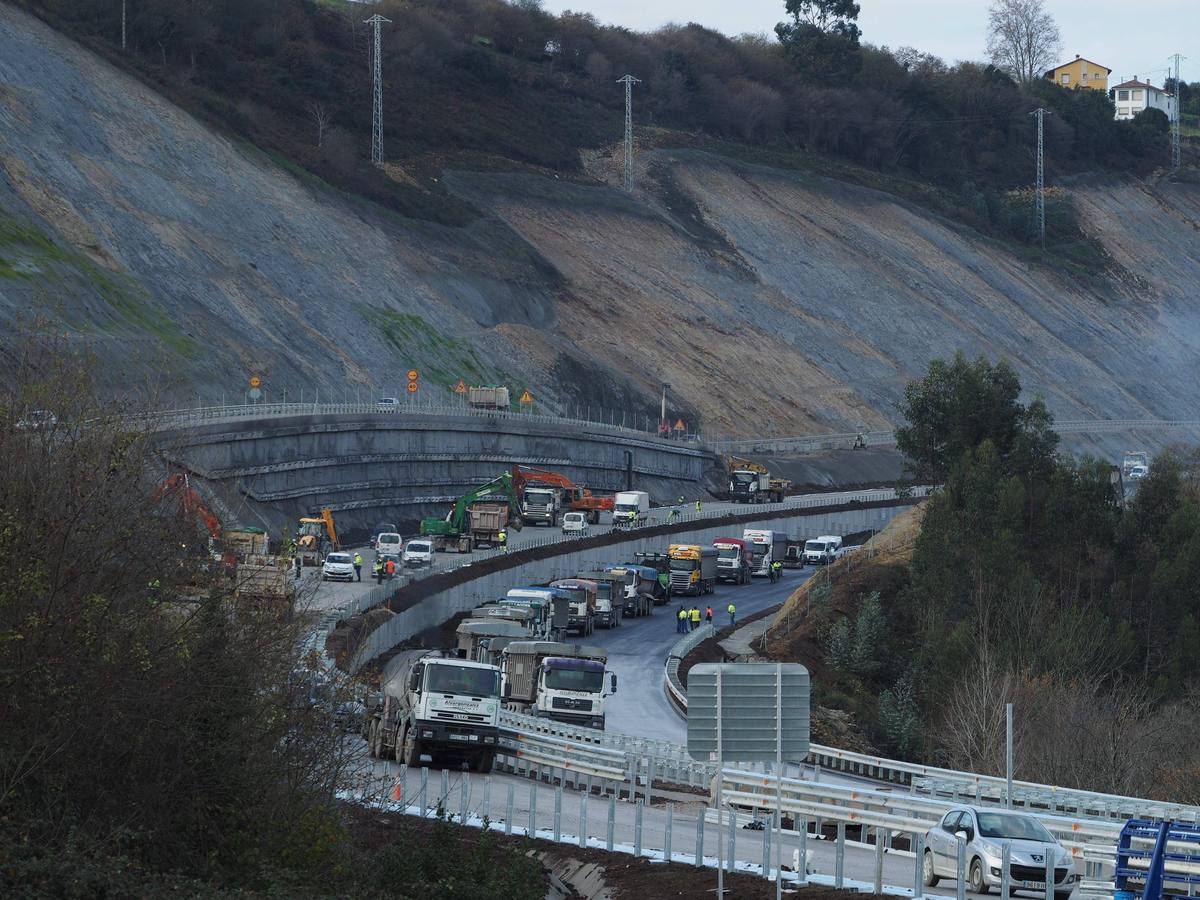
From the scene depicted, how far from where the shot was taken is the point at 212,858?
Result: 2147 centimetres

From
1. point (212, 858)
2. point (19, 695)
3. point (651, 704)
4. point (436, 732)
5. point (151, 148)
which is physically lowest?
point (651, 704)

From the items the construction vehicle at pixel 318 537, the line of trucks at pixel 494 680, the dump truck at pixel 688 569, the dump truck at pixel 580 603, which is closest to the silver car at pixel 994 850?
the line of trucks at pixel 494 680

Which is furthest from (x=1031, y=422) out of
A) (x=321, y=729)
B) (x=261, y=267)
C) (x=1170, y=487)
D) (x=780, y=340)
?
(x=321, y=729)

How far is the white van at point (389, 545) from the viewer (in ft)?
248

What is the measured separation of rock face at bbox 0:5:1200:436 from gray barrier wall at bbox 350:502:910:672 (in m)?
13.9

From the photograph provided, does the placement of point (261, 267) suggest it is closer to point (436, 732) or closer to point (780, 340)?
point (780, 340)

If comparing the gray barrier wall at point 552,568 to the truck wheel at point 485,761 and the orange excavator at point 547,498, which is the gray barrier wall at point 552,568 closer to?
the truck wheel at point 485,761

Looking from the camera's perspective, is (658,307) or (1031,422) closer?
(1031,422)

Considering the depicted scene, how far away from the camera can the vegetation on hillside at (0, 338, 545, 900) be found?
20609mm

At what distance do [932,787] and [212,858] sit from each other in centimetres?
1521

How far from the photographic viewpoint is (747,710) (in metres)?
18.2

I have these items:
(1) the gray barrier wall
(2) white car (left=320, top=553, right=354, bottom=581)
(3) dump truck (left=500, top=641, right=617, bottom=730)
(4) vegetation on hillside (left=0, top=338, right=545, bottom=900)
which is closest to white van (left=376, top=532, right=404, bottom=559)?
(1) the gray barrier wall

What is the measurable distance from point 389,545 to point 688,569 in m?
14.7

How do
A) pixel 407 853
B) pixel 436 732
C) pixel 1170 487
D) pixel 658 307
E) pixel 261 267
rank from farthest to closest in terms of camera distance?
pixel 658 307 < pixel 261 267 < pixel 1170 487 < pixel 436 732 < pixel 407 853
